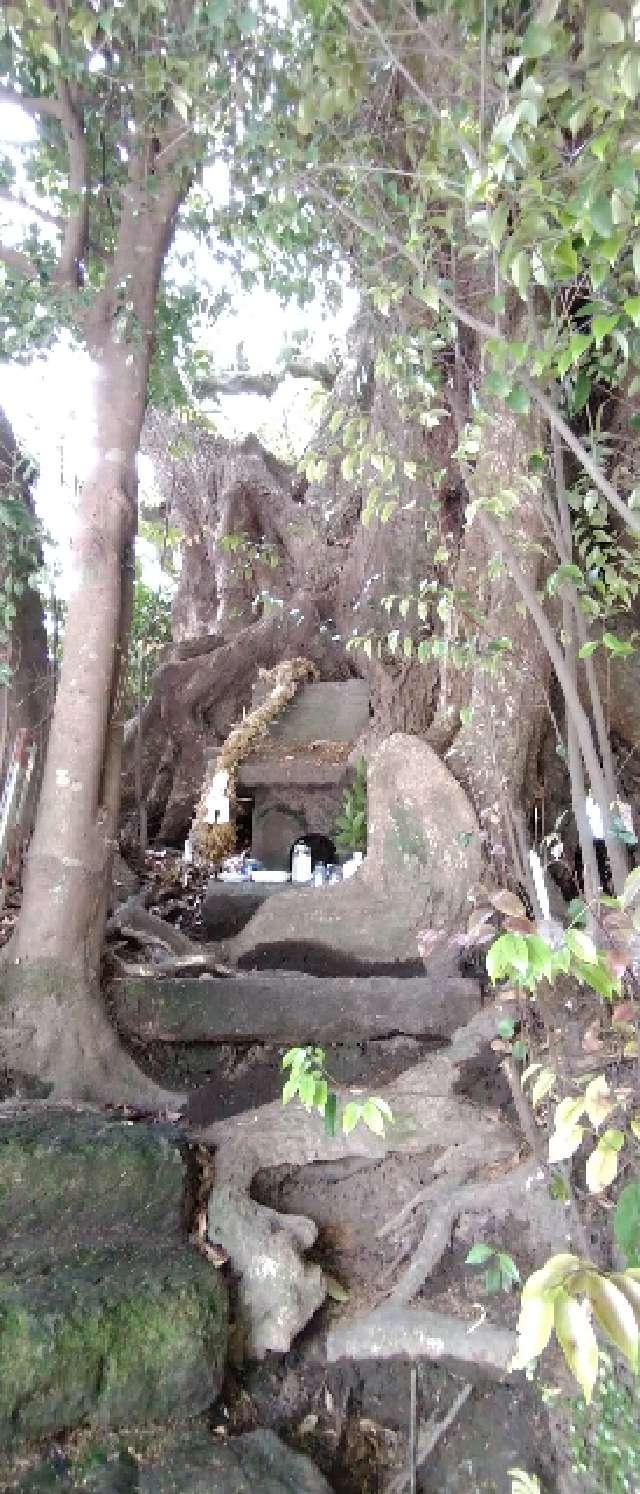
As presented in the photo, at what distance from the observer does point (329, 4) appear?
3.13 m

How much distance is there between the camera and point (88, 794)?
360 centimetres

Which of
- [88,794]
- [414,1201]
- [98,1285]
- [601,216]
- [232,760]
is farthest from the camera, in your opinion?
[232,760]

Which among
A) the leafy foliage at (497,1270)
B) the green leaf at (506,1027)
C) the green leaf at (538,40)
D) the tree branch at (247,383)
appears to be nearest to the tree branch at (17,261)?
the green leaf at (538,40)

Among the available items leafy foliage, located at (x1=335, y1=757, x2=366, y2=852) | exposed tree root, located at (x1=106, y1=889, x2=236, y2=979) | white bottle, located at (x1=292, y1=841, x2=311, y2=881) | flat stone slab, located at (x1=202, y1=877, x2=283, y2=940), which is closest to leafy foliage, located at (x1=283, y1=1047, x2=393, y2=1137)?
exposed tree root, located at (x1=106, y1=889, x2=236, y2=979)

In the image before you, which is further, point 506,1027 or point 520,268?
point 506,1027

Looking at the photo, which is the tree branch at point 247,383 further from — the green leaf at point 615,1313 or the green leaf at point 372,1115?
the green leaf at point 615,1313

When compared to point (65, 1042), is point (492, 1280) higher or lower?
lower

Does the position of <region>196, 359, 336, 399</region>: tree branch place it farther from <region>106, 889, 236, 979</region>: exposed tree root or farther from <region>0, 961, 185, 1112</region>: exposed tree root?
<region>0, 961, 185, 1112</region>: exposed tree root

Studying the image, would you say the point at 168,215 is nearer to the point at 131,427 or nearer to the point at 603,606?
the point at 131,427

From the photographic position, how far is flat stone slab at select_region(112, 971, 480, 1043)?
146 inches

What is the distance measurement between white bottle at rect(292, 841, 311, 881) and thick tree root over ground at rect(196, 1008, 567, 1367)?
230 centimetres

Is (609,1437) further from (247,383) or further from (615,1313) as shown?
(247,383)

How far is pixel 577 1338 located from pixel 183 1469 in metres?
1.72

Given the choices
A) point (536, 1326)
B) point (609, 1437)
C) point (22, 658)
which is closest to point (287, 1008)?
point (609, 1437)
